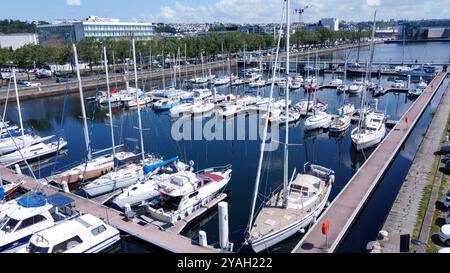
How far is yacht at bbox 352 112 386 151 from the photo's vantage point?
115ft

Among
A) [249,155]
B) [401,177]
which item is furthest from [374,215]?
[249,155]

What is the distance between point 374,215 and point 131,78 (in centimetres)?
7241

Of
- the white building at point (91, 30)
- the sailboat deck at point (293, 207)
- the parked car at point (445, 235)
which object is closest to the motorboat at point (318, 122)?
the sailboat deck at point (293, 207)

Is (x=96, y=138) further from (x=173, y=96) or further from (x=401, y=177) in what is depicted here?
(x=401, y=177)

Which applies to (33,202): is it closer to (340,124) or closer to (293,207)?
(293,207)

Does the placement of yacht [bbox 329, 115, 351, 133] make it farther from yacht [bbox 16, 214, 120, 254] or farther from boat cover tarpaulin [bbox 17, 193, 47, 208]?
boat cover tarpaulin [bbox 17, 193, 47, 208]

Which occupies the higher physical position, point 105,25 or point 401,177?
point 105,25

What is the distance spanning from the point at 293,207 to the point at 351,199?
14.2ft

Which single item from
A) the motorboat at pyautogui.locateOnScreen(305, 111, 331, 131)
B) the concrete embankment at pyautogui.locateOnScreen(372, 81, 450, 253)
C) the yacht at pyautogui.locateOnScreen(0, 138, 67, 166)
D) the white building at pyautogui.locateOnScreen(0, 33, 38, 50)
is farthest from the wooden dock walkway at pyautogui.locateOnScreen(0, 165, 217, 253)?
the white building at pyautogui.locateOnScreen(0, 33, 38, 50)

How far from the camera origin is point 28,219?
66.4 ft

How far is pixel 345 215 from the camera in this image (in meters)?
20.8

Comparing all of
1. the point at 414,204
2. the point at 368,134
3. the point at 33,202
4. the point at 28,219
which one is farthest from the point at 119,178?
the point at 368,134

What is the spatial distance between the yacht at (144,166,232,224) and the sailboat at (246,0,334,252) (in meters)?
4.26
